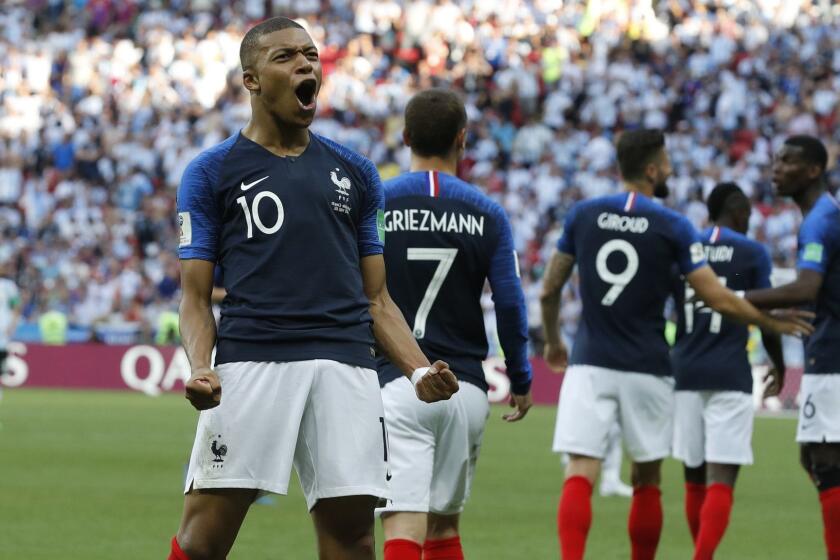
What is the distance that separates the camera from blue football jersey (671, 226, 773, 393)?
9172 millimetres

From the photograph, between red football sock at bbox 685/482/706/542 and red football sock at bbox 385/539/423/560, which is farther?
red football sock at bbox 685/482/706/542

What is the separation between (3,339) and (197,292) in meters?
16.0

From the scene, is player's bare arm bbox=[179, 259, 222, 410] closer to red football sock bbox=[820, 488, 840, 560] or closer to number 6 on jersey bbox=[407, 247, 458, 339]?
number 6 on jersey bbox=[407, 247, 458, 339]

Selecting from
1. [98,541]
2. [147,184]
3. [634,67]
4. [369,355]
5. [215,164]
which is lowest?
[98,541]

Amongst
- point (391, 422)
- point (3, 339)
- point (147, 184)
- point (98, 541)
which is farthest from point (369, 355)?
point (147, 184)

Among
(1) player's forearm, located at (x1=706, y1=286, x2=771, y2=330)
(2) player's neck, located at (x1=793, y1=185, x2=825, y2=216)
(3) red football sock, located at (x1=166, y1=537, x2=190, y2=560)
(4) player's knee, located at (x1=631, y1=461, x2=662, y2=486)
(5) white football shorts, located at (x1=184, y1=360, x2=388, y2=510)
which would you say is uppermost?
(2) player's neck, located at (x1=793, y1=185, x2=825, y2=216)

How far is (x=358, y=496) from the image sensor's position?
508 cm

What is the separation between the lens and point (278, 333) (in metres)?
5.04

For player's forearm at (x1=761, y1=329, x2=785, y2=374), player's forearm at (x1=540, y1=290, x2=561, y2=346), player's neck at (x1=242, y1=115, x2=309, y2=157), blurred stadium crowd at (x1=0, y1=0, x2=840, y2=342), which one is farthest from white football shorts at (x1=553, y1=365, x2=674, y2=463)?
blurred stadium crowd at (x1=0, y1=0, x2=840, y2=342)

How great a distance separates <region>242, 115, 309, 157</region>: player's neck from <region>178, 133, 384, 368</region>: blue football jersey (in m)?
0.05

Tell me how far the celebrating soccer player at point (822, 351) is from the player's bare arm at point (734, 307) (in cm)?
11

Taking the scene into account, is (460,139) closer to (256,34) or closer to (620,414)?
(256,34)

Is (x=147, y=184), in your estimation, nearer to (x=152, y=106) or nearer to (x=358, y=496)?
(x=152, y=106)

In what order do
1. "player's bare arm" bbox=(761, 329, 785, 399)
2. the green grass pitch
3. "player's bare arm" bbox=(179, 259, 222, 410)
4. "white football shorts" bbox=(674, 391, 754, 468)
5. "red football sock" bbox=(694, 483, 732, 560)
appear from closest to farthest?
"player's bare arm" bbox=(179, 259, 222, 410) < "red football sock" bbox=(694, 483, 732, 560) < "player's bare arm" bbox=(761, 329, 785, 399) < "white football shorts" bbox=(674, 391, 754, 468) < the green grass pitch
